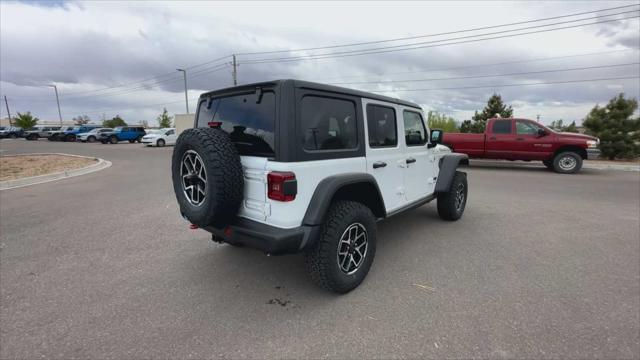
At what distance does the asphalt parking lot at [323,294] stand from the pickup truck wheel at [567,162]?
6574mm

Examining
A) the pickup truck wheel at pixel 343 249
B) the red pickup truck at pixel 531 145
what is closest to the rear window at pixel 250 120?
the pickup truck wheel at pixel 343 249

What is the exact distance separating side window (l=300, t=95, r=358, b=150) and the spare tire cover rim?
0.94m

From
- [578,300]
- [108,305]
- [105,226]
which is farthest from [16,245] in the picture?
[578,300]

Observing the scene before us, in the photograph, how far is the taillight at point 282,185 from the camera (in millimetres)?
2391

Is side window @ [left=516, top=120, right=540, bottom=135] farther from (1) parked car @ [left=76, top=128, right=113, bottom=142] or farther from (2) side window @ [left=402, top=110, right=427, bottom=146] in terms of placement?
(1) parked car @ [left=76, top=128, right=113, bottom=142]

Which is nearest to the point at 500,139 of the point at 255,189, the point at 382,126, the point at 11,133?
the point at 382,126

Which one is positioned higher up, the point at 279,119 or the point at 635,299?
the point at 279,119

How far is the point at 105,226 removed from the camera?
484 centimetres

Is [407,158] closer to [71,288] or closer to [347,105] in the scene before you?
[347,105]

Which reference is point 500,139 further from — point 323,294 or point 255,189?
point 255,189

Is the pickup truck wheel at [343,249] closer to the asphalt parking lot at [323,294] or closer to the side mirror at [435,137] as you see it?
the asphalt parking lot at [323,294]

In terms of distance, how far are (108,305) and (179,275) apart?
2.20ft

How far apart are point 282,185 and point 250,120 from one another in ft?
2.44

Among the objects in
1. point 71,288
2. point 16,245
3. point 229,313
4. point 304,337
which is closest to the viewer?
point 304,337
